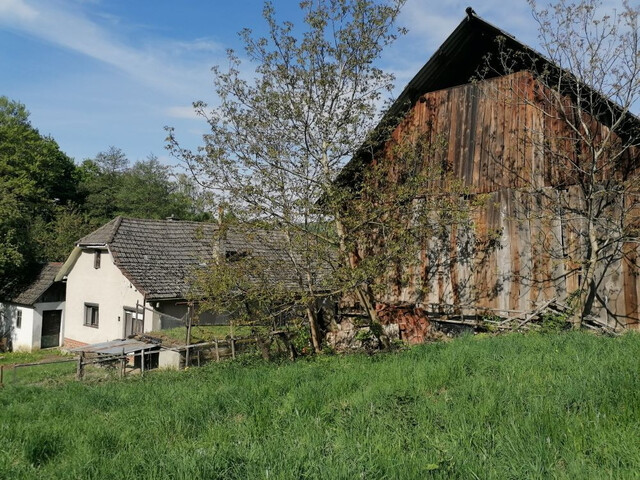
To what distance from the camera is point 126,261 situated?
2177 centimetres

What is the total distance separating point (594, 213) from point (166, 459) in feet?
31.5

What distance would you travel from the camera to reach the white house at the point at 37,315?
28.8 metres

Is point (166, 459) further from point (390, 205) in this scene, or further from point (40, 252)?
point (40, 252)

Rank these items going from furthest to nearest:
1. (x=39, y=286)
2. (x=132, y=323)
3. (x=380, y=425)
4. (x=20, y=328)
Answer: (x=20, y=328)
(x=39, y=286)
(x=132, y=323)
(x=380, y=425)

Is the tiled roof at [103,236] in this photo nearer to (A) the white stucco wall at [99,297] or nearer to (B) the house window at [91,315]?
(A) the white stucco wall at [99,297]

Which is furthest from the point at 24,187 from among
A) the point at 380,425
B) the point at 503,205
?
the point at 380,425

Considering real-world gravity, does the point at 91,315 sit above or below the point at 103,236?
below

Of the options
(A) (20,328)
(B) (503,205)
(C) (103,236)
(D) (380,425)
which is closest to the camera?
(D) (380,425)

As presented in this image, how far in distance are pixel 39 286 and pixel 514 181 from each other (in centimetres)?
2788

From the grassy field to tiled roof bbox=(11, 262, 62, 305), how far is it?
24130 millimetres

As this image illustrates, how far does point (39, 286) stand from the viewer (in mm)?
29562

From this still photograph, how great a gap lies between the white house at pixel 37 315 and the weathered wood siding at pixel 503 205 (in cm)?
2371

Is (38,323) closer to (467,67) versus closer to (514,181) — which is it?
(467,67)

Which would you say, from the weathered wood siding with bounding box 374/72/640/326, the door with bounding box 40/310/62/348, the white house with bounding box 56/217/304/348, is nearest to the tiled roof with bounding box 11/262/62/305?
the door with bounding box 40/310/62/348
